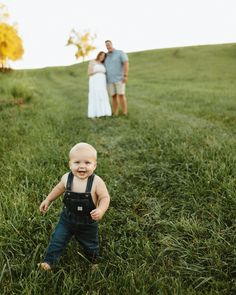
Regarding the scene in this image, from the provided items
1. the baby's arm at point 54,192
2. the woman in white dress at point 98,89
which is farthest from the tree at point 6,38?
the baby's arm at point 54,192

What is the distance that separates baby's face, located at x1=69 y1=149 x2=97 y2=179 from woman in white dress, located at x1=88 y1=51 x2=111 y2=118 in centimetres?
745

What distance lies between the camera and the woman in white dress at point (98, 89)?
9734 millimetres

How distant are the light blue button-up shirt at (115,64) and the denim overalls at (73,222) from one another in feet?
24.9

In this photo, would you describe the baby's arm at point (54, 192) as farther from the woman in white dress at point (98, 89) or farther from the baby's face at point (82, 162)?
the woman in white dress at point (98, 89)

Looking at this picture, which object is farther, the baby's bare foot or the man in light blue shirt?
the man in light blue shirt

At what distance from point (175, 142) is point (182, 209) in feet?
7.14

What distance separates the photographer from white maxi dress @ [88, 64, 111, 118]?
974 cm

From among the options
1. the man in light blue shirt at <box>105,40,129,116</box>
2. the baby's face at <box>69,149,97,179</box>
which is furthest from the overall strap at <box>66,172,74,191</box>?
the man in light blue shirt at <box>105,40,129,116</box>

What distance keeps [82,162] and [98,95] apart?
313 inches

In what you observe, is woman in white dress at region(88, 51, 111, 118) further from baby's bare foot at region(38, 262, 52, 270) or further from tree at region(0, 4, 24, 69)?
tree at region(0, 4, 24, 69)

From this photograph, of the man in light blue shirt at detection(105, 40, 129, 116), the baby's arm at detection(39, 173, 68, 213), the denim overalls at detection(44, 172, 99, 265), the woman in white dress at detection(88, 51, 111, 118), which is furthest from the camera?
the woman in white dress at detection(88, 51, 111, 118)

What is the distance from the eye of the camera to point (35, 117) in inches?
318

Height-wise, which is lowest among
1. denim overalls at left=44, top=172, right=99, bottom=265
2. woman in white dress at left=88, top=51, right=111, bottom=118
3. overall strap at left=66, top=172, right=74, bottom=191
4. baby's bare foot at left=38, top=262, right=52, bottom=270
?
baby's bare foot at left=38, top=262, right=52, bottom=270

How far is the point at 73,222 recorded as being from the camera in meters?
2.33
